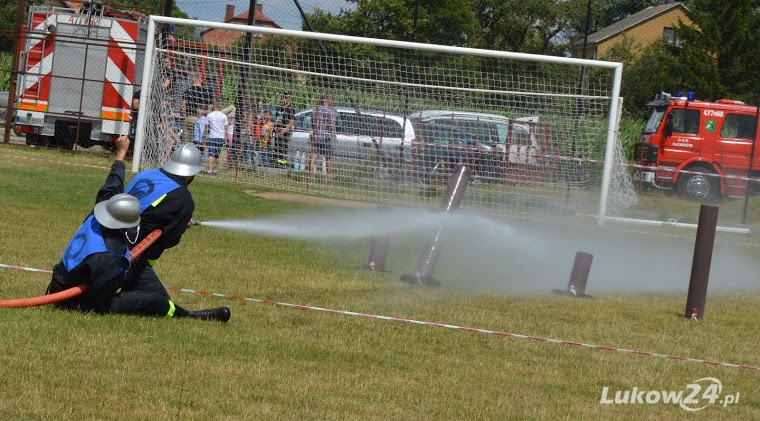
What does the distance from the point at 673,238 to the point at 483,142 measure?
5838 millimetres

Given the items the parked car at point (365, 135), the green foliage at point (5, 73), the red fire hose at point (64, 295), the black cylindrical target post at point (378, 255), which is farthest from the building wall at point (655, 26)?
the red fire hose at point (64, 295)

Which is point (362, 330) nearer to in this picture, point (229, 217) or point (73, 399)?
point (73, 399)

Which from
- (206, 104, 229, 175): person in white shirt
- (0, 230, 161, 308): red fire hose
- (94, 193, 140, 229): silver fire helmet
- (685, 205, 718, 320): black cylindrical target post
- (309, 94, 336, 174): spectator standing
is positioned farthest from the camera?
(309, 94, 336, 174): spectator standing

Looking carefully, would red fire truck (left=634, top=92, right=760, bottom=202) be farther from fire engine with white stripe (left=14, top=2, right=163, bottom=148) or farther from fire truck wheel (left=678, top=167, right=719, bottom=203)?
fire engine with white stripe (left=14, top=2, right=163, bottom=148)

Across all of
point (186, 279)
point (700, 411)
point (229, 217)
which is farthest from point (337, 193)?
point (700, 411)

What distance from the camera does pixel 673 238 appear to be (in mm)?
19031

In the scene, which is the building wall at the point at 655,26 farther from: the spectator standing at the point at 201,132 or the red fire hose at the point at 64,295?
the red fire hose at the point at 64,295

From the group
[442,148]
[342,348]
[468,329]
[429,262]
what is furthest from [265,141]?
[342,348]

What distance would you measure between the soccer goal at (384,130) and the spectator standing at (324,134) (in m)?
0.02

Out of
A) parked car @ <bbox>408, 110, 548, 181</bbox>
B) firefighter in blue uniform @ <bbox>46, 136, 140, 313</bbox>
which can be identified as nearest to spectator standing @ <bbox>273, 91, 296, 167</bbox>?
parked car @ <bbox>408, 110, 548, 181</bbox>

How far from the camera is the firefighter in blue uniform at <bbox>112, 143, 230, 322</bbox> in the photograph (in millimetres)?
7977

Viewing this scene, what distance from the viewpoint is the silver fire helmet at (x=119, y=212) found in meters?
7.47

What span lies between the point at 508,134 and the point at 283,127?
337cm

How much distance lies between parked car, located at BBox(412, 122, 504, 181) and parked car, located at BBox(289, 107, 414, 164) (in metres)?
0.19
